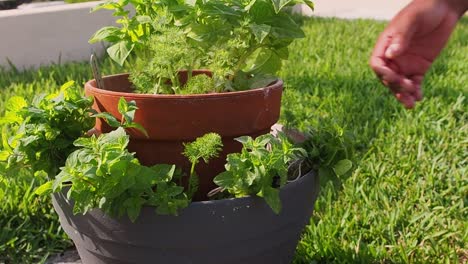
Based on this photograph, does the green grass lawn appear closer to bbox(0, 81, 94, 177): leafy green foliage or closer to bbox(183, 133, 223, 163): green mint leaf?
bbox(0, 81, 94, 177): leafy green foliage

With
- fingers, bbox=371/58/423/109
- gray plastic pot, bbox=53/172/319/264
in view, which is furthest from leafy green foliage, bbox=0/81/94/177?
fingers, bbox=371/58/423/109

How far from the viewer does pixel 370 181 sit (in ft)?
8.28

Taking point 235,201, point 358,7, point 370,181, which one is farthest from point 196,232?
point 358,7

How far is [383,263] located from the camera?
196 cm

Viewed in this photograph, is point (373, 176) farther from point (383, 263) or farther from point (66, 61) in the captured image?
→ point (66, 61)

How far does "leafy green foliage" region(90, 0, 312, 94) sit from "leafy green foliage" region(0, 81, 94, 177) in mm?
183

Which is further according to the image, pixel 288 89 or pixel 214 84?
pixel 288 89

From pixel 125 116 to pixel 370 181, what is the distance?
1386mm

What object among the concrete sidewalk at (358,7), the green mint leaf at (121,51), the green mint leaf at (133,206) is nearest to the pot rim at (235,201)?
the green mint leaf at (133,206)

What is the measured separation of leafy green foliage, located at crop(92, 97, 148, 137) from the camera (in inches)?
55.8

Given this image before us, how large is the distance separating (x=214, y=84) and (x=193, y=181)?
0.97ft

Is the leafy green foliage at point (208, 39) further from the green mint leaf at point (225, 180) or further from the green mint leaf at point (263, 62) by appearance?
the green mint leaf at point (225, 180)

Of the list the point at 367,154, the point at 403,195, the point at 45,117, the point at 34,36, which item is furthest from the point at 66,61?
the point at 45,117

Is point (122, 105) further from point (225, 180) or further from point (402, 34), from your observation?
point (402, 34)
